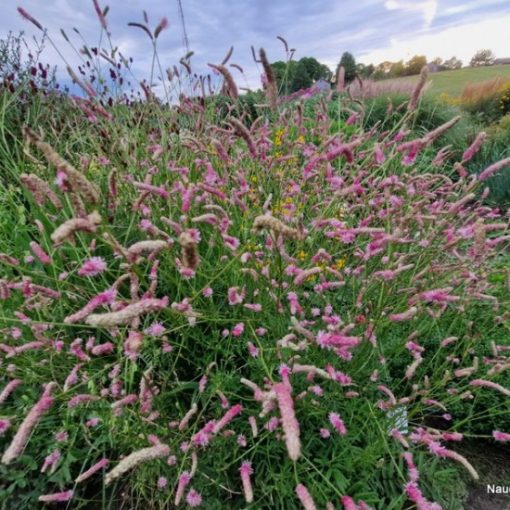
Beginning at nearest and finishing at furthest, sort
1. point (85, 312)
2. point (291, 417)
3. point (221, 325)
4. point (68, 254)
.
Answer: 1. point (291, 417)
2. point (85, 312)
3. point (221, 325)
4. point (68, 254)

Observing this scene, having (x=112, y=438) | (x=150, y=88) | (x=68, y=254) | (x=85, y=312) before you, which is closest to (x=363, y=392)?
(x=112, y=438)

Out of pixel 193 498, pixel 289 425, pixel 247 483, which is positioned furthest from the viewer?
pixel 193 498

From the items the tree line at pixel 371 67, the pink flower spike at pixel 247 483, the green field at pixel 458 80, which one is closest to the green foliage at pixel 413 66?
the tree line at pixel 371 67

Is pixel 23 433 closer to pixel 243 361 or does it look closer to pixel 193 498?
pixel 193 498

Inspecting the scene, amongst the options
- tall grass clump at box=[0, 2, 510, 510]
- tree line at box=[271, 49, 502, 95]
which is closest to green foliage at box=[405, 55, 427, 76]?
tree line at box=[271, 49, 502, 95]

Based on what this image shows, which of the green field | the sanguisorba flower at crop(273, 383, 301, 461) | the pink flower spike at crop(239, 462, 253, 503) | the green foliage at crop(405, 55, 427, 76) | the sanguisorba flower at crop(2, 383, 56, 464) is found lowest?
the green field

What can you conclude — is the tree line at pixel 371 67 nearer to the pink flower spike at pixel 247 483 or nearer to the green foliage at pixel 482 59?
the green foliage at pixel 482 59

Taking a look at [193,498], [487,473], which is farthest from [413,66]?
[193,498]

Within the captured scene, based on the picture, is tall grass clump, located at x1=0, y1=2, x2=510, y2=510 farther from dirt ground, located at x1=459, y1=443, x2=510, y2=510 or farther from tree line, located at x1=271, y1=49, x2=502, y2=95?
tree line, located at x1=271, y1=49, x2=502, y2=95

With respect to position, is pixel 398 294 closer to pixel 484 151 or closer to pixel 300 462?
pixel 300 462

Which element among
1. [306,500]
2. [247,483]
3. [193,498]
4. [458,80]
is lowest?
[458,80]

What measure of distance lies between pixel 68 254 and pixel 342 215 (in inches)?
69.8

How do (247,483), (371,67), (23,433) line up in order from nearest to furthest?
(23,433) < (247,483) < (371,67)

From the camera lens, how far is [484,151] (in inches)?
239
